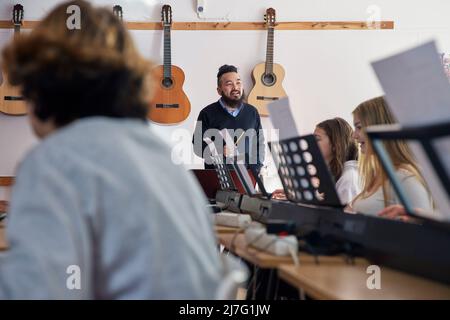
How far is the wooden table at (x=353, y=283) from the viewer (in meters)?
1.16

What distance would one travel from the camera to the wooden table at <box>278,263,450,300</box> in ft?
3.80

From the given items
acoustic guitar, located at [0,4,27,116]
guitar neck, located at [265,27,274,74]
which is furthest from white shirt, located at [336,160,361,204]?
acoustic guitar, located at [0,4,27,116]

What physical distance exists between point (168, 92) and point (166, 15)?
66cm

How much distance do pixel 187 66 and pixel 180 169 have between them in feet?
14.9

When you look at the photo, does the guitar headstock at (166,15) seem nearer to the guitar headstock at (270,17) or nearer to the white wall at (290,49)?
the white wall at (290,49)

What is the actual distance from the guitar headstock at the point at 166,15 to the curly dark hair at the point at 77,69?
14.7 ft

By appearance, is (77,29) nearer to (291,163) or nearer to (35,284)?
(35,284)

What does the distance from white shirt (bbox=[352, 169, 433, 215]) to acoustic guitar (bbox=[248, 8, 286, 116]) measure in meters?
3.13

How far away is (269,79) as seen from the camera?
539 cm

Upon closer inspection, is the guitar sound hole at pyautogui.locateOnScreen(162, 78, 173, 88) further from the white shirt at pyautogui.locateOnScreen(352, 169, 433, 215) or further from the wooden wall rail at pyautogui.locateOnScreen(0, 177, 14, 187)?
the white shirt at pyautogui.locateOnScreen(352, 169, 433, 215)

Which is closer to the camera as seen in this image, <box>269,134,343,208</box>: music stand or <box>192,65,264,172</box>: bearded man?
<box>269,134,343,208</box>: music stand

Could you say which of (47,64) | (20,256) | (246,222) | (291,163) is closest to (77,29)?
(47,64)

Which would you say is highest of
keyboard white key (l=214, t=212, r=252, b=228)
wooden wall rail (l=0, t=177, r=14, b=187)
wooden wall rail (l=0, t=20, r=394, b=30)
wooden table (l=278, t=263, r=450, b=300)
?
wooden wall rail (l=0, t=20, r=394, b=30)

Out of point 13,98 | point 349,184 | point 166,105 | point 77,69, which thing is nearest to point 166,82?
point 166,105
